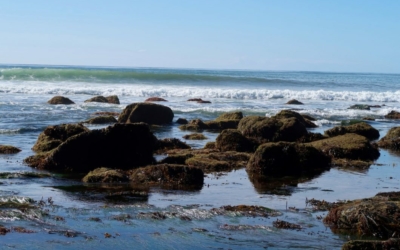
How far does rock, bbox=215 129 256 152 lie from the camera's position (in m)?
17.5

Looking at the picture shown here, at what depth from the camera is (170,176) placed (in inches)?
494

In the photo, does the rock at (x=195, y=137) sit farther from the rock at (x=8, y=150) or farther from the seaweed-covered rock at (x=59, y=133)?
the rock at (x=8, y=150)

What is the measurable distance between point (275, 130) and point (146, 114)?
25.7 ft

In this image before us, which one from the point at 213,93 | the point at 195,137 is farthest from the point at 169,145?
the point at 213,93

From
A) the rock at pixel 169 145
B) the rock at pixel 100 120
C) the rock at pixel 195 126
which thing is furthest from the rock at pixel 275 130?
the rock at pixel 100 120

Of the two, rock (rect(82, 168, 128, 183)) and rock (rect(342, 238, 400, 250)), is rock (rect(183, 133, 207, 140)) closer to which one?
rock (rect(82, 168, 128, 183))

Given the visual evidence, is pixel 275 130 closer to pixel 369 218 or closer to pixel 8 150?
pixel 8 150

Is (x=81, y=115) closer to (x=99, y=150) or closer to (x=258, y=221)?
(x=99, y=150)

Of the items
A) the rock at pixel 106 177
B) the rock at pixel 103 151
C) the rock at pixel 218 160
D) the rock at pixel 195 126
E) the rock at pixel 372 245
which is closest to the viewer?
the rock at pixel 372 245

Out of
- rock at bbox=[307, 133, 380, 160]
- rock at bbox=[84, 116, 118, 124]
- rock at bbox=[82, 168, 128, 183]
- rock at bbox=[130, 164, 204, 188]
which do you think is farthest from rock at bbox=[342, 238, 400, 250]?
rock at bbox=[84, 116, 118, 124]

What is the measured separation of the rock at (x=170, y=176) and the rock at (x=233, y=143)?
495 centimetres

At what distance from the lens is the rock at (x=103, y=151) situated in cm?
1420

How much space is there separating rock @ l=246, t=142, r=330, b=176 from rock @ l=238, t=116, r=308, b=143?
189 inches

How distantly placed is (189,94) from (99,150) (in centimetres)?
3849
